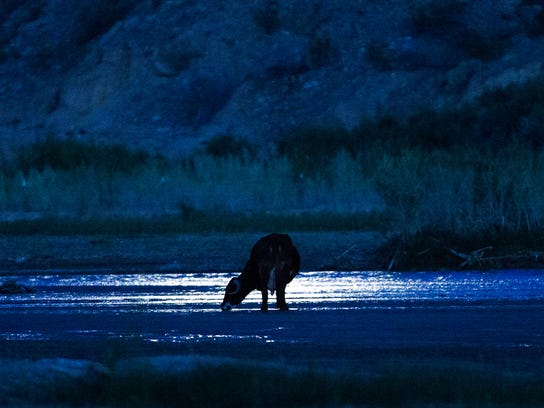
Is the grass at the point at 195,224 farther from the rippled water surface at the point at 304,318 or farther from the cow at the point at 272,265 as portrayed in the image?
the cow at the point at 272,265

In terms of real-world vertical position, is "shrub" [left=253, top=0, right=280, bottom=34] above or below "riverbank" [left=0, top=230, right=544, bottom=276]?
above

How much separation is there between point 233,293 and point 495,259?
9.51m

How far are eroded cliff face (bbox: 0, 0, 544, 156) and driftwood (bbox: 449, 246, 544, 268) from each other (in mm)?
23365

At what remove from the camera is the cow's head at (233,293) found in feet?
56.1

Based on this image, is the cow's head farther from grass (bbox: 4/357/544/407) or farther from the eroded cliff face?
the eroded cliff face

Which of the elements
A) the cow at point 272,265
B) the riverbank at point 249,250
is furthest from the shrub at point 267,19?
the cow at point 272,265

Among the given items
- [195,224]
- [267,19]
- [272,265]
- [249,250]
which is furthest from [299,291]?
[267,19]

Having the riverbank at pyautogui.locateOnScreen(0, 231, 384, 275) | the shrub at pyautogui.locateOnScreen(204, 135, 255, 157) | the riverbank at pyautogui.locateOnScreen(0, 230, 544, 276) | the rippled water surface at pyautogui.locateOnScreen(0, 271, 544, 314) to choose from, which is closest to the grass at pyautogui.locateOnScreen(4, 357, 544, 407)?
the rippled water surface at pyautogui.locateOnScreen(0, 271, 544, 314)

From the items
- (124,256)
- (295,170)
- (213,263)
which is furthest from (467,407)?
(295,170)

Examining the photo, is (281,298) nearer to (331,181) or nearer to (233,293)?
(233,293)

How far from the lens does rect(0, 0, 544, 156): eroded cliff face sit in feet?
168

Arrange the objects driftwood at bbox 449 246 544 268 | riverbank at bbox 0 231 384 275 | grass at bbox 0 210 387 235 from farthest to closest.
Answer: grass at bbox 0 210 387 235, riverbank at bbox 0 231 384 275, driftwood at bbox 449 246 544 268

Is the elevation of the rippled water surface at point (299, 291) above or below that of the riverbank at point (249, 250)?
below

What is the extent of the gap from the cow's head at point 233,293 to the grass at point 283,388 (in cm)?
687
